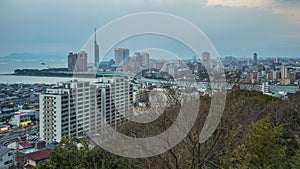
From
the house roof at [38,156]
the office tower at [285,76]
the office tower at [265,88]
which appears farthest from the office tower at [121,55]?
the office tower at [285,76]

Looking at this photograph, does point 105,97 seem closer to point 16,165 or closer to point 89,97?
point 89,97

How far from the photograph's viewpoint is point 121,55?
6.68 ft

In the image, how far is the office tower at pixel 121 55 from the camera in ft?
6.49

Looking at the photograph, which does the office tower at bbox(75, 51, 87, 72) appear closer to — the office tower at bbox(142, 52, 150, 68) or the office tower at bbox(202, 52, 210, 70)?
the office tower at bbox(142, 52, 150, 68)

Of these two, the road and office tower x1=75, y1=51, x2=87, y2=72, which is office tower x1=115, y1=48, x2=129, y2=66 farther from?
the road

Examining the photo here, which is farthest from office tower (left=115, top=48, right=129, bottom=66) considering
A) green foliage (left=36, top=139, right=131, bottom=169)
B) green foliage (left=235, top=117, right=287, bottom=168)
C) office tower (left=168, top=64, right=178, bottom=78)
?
green foliage (left=235, top=117, right=287, bottom=168)

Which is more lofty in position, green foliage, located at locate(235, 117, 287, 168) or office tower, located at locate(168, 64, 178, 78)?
office tower, located at locate(168, 64, 178, 78)

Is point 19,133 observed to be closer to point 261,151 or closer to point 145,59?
point 145,59

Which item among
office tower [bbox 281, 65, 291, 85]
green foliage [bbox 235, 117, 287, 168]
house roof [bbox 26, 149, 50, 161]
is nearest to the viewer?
green foliage [bbox 235, 117, 287, 168]

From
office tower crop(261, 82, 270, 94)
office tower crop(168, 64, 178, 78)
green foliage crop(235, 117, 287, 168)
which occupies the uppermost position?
office tower crop(168, 64, 178, 78)

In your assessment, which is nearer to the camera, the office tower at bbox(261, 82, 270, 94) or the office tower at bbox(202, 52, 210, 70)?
the office tower at bbox(202, 52, 210, 70)

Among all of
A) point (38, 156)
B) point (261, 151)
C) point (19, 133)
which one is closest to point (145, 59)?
point (261, 151)

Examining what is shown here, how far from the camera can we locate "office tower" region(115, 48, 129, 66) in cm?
198

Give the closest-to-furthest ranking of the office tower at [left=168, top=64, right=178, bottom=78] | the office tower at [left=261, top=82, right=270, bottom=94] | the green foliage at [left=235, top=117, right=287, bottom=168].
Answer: the office tower at [left=168, top=64, right=178, bottom=78] → the green foliage at [left=235, top=117, right=287, bottom=168] → the office tower at [left=261, top=82, right=270, bottom=94]
